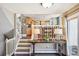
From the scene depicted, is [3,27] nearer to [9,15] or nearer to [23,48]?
[9,15]

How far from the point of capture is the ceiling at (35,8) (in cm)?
151

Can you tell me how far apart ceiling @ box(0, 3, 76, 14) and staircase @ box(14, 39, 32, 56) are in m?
0.29

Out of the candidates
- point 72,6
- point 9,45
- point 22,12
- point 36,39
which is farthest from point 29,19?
point 72,6

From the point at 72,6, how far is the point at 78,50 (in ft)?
1.36

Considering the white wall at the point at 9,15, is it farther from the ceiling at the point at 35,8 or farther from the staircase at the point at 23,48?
the staircase at the point at 23,48

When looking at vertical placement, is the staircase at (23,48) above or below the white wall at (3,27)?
below

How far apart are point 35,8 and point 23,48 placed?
40 cm

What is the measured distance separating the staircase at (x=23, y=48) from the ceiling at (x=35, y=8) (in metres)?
0.29

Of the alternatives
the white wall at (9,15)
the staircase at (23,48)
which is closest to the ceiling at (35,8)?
the white wall at (9,15)

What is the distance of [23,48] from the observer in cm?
154

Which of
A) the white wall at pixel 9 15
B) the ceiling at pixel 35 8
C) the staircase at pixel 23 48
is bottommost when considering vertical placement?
the staircase at pixel 23 48

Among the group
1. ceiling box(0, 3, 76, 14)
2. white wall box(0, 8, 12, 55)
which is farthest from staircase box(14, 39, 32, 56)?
ceiling box(0, 3, 76, 14)

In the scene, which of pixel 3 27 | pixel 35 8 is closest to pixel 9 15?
pixel 3 27

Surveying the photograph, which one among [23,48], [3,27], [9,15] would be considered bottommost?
[23,48]
